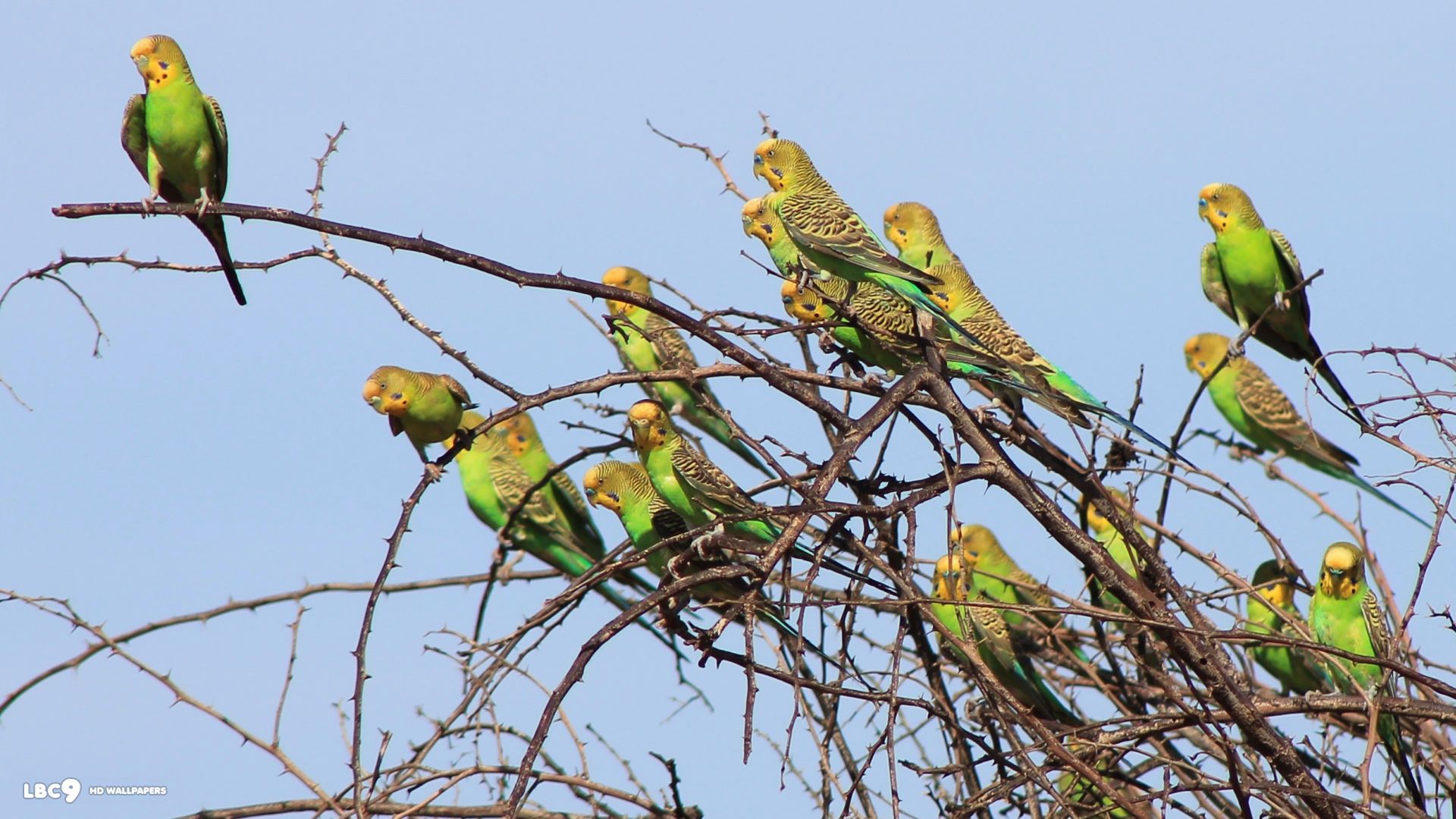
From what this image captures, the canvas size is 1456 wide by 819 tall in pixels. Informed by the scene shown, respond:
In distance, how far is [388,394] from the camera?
17.1 feet

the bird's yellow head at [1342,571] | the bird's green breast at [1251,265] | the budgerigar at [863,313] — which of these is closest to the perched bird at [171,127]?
the budgerigar at [863,313]

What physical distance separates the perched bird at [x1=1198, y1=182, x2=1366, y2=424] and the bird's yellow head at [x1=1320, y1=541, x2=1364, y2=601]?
2.04 meters

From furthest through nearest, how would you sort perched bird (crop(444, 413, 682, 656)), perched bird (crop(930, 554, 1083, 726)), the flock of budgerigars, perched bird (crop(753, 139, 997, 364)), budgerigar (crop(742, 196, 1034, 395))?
perched bird (crop(444, 413, 682, 656)) < perched bird (crop(930, 554, 1083, 726)) < perched bird (crop(753, 139, 997, 364)) < the flock of budgerigars < budgerigar (crop(742, 196, 1034, 395))

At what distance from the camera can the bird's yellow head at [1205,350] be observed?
28.1 feet

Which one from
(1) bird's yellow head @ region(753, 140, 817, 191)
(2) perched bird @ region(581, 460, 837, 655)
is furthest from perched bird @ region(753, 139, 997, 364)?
(2) perched bird @ region(581, 460, 837, 655)

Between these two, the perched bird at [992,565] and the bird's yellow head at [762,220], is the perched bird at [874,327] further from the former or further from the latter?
the perched bird at [992,565]

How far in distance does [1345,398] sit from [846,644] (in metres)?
3.93

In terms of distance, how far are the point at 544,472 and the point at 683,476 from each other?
1.81 metres

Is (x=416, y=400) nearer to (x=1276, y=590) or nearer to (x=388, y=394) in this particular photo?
(x=388, y=394)

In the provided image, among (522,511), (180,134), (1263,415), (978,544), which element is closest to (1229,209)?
(1263,415)

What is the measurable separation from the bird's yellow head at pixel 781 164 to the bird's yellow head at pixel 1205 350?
3.53 m

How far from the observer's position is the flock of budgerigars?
4867 mm

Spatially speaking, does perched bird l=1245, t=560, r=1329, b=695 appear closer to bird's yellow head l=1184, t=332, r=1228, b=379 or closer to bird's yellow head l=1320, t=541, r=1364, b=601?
bird's yellow head l=1320, t=541, r=1364, b=601

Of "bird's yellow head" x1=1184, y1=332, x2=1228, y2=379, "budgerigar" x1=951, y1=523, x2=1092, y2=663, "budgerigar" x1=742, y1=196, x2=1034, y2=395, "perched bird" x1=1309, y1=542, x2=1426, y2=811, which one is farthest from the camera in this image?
"bird's yellow head" x1=1184, y1=332, x2=1228, y2=379
